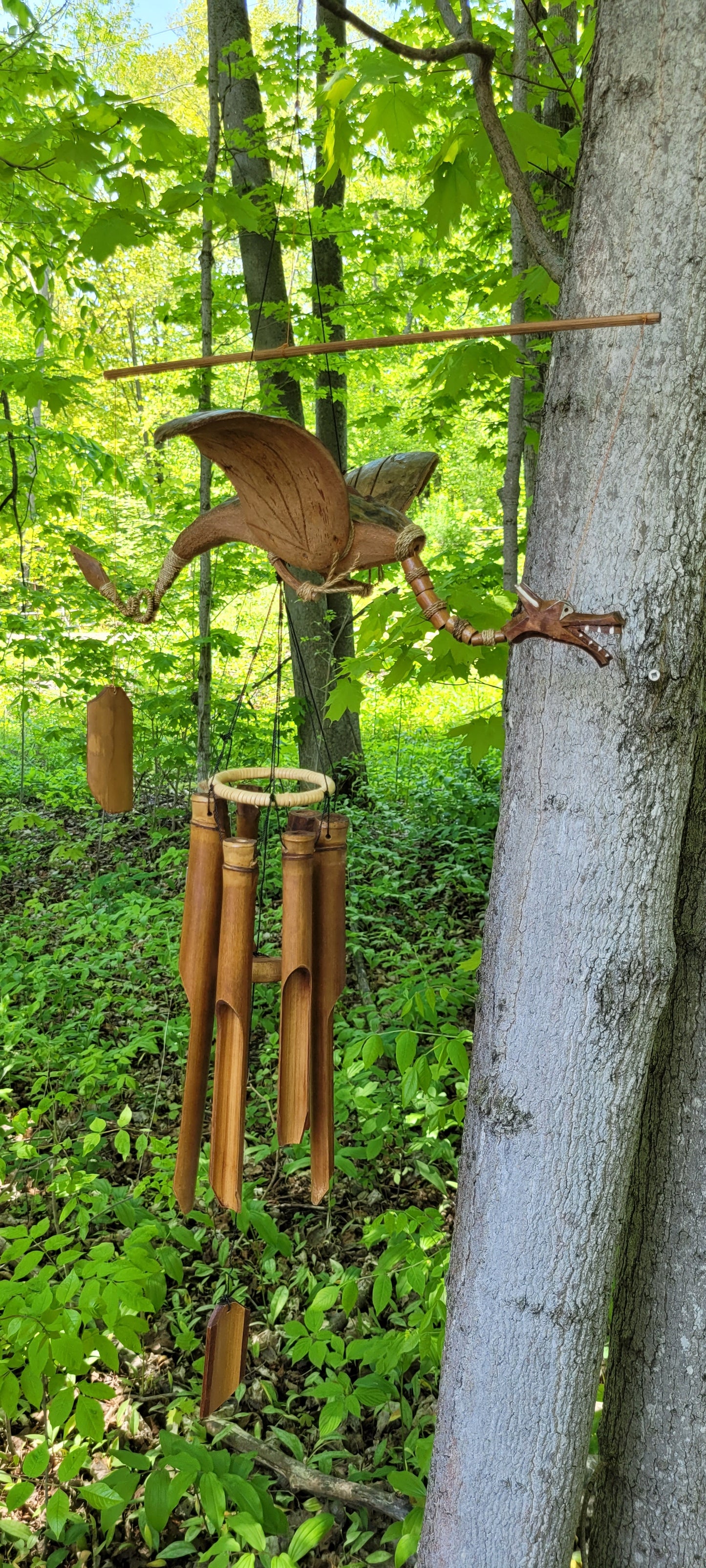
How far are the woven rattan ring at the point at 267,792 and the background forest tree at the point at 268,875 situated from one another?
3.4 inches

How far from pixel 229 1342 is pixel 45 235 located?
401 centimetres

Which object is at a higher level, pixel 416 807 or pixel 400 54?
pixel 400 54

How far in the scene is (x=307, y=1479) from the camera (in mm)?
1838

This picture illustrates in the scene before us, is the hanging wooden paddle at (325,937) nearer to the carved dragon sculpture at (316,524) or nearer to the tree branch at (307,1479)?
the carved dragon sculpture at (316,524)

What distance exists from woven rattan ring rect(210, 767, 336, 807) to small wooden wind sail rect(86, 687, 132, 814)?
16 centimetres

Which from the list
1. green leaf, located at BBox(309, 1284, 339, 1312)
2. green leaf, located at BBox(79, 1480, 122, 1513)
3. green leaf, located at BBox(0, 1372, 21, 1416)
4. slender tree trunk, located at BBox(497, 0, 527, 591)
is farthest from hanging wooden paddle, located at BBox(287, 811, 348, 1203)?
slender tree trunk, located at BBox(497, 0, 527, 591)

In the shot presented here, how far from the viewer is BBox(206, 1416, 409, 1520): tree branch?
1.76m

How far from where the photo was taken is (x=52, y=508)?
5.16 meters

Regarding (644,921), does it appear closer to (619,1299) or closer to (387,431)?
(619,1299)

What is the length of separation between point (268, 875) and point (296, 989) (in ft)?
10.2

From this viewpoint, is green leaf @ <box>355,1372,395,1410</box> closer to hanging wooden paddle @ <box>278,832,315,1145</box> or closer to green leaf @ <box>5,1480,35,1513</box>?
green leaf @ <box>5,1480,35,1513</box>

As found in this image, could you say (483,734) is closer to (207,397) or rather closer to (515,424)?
(515,424)

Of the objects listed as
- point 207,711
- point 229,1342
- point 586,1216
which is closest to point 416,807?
point 207,711

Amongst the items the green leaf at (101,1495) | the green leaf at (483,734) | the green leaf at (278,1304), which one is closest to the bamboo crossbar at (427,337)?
the green leaf at (483,734)
